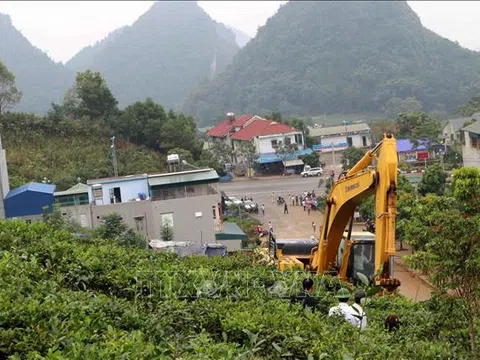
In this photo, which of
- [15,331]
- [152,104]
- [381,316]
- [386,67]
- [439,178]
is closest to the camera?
[15,331]

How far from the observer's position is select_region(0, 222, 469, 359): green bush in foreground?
406cm

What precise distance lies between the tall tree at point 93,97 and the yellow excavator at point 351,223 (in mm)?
32276

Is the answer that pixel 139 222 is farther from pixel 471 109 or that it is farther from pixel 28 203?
pixel 471 109

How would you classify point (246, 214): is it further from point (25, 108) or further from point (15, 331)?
point (25, 108)

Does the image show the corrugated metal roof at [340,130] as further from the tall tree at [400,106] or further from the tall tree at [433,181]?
the tall tree at [433,181]

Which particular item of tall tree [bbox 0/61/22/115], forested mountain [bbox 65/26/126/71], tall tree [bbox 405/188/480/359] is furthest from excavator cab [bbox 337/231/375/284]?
forested mountain [bbox 65/26/126/71]

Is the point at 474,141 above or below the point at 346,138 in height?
below

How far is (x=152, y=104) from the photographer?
1703 inches

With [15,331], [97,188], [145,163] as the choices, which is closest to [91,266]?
[15,331]

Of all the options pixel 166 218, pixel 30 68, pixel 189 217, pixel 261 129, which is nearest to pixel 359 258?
pixel 189 217

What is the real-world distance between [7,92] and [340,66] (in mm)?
57518

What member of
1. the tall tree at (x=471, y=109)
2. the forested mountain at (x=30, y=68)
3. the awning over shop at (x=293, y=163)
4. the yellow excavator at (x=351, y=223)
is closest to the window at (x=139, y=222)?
the yellow excavator at (x=351, y=223)

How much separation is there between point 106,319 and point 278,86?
86.8 meters

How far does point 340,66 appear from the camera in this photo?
90500 millimetres
